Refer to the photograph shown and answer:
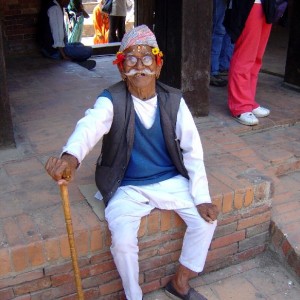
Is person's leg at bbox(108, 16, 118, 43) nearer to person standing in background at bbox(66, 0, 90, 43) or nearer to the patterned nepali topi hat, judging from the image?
person standing in background at bbox(66, 0, 90, 43)

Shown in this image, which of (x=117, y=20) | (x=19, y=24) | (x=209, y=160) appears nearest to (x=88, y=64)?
(x=19, y=24)

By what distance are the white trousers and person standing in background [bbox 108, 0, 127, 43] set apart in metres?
7.76

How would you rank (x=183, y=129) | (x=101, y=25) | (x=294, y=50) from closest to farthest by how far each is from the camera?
(x=183, y=129), (x=294, y=50), (x=101, y=25)

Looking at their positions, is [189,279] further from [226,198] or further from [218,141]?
[218,141]

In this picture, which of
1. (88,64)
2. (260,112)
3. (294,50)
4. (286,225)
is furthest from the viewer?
(88,64)

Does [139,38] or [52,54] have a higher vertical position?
[139,38]

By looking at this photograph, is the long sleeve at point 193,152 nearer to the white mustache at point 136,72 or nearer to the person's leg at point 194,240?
the person's leg at point 194,240

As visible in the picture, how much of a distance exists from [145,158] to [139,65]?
1.54 ft

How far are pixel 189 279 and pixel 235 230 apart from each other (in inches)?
15.5

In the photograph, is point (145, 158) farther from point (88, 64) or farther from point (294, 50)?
point (88, 64)

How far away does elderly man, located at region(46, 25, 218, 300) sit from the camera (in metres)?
2.21

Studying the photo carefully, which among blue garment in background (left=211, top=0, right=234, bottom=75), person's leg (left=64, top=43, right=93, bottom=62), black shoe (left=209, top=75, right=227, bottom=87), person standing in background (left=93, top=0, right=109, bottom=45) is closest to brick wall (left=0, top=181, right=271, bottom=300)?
black shoe (left=209, top=75, right=227, bottom=87)

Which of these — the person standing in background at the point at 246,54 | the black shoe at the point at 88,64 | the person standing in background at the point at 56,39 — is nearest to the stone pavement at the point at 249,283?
the person standing in background at the point at 246,54

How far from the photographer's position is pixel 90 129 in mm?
2098
